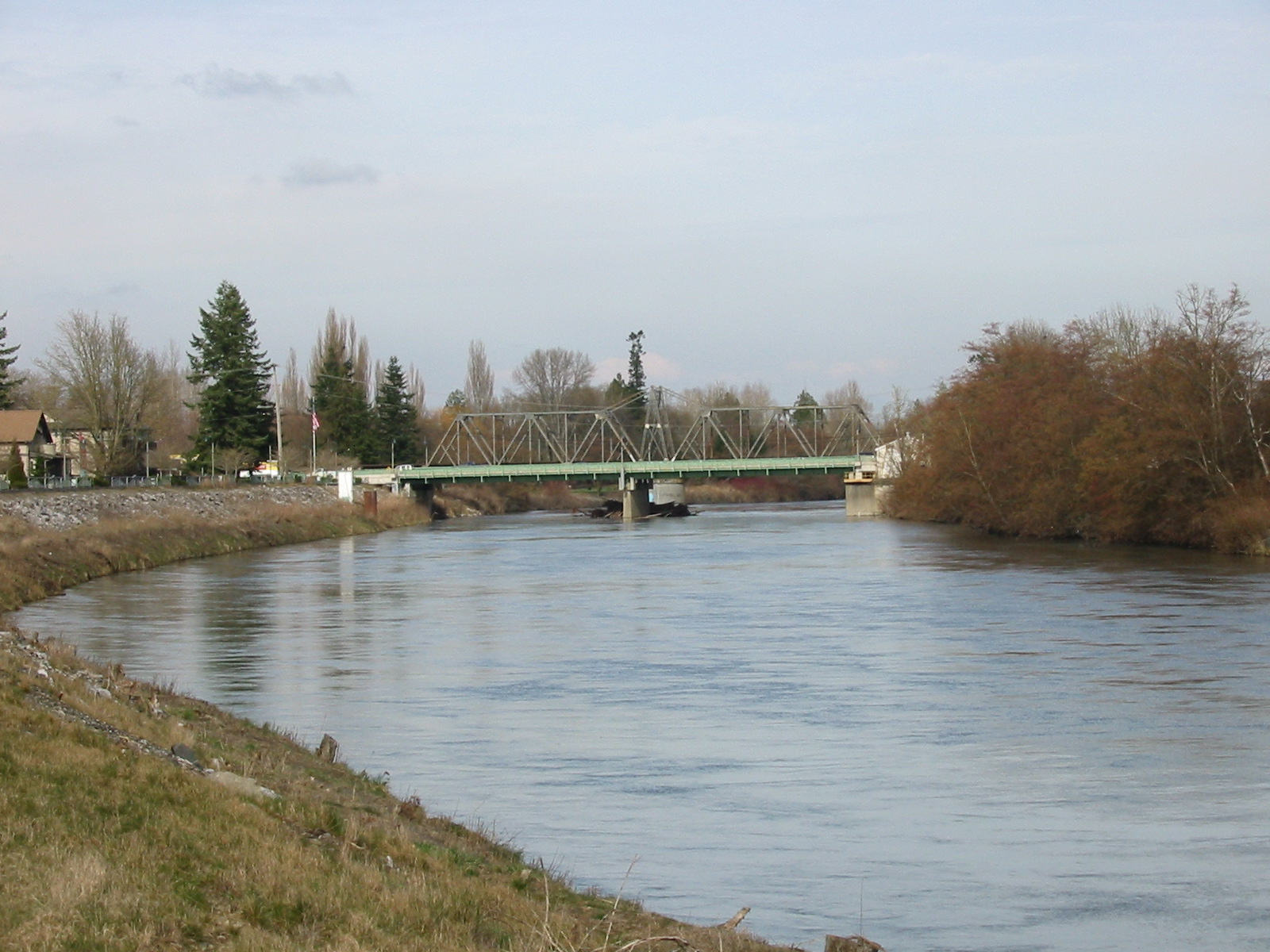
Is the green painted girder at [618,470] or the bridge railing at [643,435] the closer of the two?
the green painted girder at [618,470]

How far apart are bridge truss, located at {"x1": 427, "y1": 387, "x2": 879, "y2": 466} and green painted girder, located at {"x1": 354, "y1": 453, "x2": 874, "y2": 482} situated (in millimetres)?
2945

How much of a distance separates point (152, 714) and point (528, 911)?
872 cm

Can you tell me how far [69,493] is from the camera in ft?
217

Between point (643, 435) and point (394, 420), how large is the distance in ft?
85.2

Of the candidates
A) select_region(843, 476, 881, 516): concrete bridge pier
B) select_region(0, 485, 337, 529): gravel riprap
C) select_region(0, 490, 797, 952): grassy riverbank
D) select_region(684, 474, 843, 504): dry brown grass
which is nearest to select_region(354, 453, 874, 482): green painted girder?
select_region(843, 476, 881, 516): concrete bridge pier

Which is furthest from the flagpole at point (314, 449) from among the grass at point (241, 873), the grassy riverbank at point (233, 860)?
the grass at point (241, 873)

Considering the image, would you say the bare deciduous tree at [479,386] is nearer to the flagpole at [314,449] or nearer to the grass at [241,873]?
the flagpole at [314,449]

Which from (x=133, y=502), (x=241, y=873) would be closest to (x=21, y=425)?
(x=133, y=502)

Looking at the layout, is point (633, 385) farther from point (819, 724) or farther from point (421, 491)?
point (819, 724)

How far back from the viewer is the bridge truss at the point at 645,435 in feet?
425

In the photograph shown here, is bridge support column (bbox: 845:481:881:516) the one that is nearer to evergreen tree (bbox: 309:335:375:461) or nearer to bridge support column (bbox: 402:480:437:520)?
bridge support column (bbox: 402:480:437:520)

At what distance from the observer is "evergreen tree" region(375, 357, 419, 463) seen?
134 metres

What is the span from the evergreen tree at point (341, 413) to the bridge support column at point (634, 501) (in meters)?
25.1

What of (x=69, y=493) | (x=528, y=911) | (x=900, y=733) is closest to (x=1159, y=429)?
(x=900, y=733)
